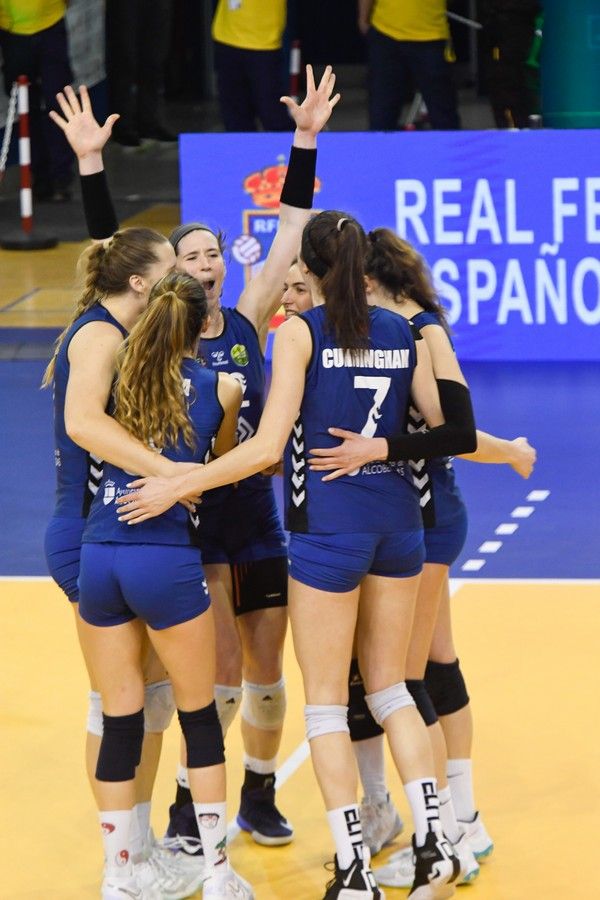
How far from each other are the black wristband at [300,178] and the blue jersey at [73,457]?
871 mm

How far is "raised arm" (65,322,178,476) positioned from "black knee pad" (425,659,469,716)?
3.80 ft

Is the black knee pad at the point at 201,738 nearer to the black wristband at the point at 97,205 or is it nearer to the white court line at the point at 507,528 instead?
the black wristband at the point at 97,205

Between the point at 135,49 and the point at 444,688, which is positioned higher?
the point at 444,688

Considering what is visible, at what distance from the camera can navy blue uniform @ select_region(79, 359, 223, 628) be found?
4750 mm

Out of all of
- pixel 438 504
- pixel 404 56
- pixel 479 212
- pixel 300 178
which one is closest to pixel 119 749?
pixel 438 504

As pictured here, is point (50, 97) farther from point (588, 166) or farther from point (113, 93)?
point (588, 166)

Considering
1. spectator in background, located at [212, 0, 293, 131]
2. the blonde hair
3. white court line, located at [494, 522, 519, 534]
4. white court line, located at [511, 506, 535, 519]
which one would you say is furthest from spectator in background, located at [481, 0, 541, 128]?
the blonde hair

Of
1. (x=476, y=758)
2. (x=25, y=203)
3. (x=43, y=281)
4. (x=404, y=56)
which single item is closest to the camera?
(x=476, y=758)

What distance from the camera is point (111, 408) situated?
4.93 metres

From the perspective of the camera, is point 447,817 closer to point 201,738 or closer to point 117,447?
point 201,738

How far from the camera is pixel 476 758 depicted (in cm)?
609

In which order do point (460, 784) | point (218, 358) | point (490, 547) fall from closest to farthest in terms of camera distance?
point (460, 784) → point (218, 358) → point (490, 547)

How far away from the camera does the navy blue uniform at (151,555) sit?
15.6 feet

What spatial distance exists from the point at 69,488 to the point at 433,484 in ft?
3.62
